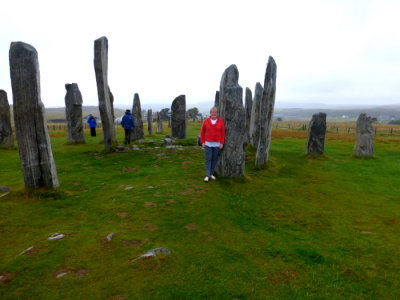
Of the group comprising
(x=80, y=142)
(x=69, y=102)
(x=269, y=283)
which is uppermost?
(x=69, y=102)

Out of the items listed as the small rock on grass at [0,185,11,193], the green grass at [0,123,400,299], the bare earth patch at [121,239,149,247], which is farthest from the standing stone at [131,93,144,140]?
the bare earth patch at [121,239,149,247]

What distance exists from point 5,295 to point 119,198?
12.9 ft

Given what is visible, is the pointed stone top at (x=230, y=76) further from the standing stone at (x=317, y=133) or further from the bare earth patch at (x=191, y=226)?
the standing stone at (x=317, y=133)

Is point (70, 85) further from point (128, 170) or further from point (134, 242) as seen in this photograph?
point (134, 242)

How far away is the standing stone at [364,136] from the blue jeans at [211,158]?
32.9 ft

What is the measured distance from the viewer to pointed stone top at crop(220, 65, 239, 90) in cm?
1043

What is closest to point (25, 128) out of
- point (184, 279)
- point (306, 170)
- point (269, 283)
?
point (184, 279)

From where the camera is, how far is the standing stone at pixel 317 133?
15.2 metres

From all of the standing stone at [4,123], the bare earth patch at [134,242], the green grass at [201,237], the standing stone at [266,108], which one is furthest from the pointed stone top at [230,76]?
the standing stone at [4,123]

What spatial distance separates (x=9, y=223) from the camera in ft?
20.3

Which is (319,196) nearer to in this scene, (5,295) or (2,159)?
(5,295)

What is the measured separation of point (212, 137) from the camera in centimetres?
907

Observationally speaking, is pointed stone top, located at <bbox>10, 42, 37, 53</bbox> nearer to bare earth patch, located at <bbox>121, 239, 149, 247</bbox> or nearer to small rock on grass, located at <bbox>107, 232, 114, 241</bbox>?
small rock on grass, located at <bbox>107, 232, 114, 241</bbox>

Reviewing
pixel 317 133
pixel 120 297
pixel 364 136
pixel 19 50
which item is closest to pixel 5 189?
pixel 19 50
